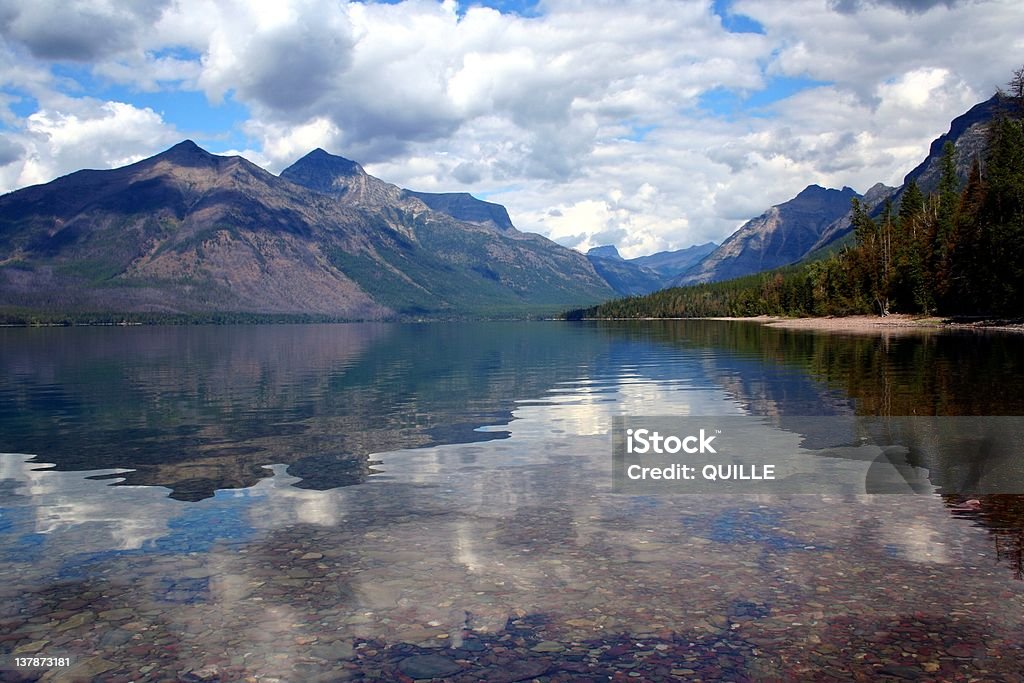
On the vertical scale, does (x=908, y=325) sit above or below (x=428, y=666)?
above

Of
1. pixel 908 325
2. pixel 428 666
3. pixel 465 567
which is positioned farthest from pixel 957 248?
pixel 428 666

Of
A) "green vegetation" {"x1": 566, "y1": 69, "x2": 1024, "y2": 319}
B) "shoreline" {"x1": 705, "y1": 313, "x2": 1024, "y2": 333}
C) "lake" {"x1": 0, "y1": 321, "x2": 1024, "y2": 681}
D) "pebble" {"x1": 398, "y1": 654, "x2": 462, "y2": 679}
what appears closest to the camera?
"pebble" {"x1": 398, "y1": 654, "x2": 462, "y2": 679}

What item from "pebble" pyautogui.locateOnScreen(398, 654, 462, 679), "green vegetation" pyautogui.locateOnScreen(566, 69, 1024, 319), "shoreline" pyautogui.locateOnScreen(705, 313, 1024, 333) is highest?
"green vegetation" pyautogui.locateOnScreen(566, 69, 1024, 319)

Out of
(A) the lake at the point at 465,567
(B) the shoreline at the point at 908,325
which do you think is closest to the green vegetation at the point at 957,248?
(B) the shoreline at the point at 908,325

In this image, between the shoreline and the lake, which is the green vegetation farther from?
the lake

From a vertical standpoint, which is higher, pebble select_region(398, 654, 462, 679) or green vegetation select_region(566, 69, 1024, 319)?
green vegetation select_region(566, 69, 1024, 319)

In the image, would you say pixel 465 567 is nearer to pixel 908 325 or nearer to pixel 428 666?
pixel 428 666

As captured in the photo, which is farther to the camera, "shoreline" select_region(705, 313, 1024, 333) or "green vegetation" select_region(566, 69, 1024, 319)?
"shoreline" select_region(705, 313, 1024, 333)

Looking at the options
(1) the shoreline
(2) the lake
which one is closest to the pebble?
(2) the lake

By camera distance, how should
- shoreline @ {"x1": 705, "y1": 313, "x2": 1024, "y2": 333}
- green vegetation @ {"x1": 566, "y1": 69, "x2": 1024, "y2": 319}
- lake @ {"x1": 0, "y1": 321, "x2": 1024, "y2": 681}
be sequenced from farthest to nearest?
shoreline @ {"x1": 705, "y1": 313, "x2": 1024, "y2": 333}
green vegetation @ {"x1": 566, "y1": 69, "x2": 1024, "y2": 319}
lake @ {"x1": 0, "y1": 321, "x2": 1024, "y2": 681}

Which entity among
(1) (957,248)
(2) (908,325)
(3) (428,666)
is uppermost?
(1) (957,248)

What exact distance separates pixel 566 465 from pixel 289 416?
2213 cm

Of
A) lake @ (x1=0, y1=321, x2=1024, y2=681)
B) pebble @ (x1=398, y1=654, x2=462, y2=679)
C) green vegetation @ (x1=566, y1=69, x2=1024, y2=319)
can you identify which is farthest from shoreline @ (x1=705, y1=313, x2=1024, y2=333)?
pebble @ (x1=398, y1=654, x2=462, y2=679)

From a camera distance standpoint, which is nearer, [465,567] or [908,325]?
[465,567]
